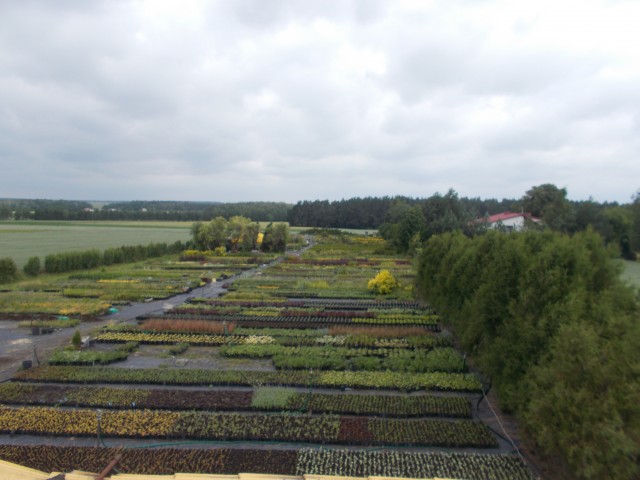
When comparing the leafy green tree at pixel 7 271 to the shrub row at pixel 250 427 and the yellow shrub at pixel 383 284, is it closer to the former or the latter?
the shrub row at pixel 250 427

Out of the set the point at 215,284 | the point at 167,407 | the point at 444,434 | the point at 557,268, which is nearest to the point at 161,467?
the point at 167,407

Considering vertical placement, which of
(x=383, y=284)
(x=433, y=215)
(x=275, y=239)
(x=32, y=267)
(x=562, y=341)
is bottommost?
(x=32, y=267)

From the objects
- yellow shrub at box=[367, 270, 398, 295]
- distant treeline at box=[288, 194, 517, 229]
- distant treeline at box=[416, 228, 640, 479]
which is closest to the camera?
distant treeline at box=[416, 228, 640, 479]

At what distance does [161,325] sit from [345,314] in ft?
32.5

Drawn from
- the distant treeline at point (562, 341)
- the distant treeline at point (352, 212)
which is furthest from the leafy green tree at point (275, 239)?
the distant treeline at point (352, 212)

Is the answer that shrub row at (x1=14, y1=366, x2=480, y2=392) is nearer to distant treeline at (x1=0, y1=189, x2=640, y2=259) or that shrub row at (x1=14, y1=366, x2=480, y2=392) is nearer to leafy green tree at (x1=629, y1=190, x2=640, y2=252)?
distant treeline at (x1=0, y1=189, x2=640, y2=259)

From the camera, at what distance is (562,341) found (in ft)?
28.3

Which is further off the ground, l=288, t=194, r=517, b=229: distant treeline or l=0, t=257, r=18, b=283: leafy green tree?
l=288, t=194, r=517, b=229: distant treeline

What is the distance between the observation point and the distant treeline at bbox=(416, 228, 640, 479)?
7.32 meters

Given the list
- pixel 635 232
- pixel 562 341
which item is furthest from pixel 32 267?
pixel 635 232

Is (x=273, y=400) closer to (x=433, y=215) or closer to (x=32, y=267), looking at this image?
(x=32, y=267)

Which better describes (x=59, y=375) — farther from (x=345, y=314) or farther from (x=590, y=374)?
(x=590, y=374)

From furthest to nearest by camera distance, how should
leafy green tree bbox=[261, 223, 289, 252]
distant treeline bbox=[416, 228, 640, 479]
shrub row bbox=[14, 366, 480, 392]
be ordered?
leafy green tree bbox=[261, 223, 289, 252] < shrub row bbox=[14, 366, 480, 392] < distant treeline bbox=[416, 228, 640, 479]

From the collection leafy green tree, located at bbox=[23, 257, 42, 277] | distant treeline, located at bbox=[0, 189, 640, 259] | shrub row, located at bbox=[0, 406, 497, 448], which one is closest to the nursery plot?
shrub row, located at bbox=[0, 406, 497, 448]
